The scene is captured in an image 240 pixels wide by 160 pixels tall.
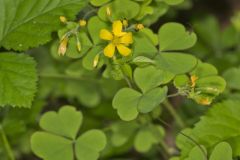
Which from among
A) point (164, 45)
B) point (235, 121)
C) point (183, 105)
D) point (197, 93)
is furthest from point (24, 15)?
point (183, 105)

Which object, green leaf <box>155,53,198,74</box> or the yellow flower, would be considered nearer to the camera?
the yellow flower

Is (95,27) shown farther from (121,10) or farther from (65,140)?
(65,140)

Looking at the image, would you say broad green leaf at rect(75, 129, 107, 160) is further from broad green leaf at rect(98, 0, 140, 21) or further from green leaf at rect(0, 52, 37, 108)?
broad green leaf at rect(98, 0, 140, 21)

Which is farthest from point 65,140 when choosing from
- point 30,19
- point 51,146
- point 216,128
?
point 216,128

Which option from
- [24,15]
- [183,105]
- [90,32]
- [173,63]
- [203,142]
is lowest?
[183,105]

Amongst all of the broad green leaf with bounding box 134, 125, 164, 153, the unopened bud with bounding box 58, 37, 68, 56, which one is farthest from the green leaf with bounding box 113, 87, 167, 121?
the broad green leaf with bounding box 134, 125, 164, 153

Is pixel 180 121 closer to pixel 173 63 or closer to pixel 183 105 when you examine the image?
pixel 183 105
